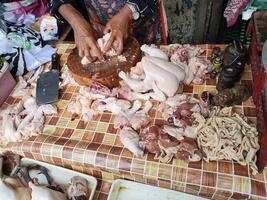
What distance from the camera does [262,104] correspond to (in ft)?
4.59

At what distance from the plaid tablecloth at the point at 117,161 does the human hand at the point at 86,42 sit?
310 millimetres

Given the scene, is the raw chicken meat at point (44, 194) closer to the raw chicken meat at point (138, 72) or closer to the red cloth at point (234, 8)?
the raw chicken meat at point (138, 72)

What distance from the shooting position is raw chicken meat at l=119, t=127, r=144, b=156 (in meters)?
1.54

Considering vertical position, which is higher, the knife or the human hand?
the human hand

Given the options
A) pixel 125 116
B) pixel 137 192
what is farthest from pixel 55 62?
→ pixel 137 192

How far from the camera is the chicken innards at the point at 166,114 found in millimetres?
1444

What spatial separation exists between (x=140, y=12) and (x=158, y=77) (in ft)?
2.23

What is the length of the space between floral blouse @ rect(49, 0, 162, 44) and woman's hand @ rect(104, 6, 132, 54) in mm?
111

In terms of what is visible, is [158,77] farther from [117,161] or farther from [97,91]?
[117,161]

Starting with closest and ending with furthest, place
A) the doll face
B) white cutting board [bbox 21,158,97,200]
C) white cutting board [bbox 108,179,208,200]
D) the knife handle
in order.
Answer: white cutting board [bbox 108,179,208,200] < white cutting board [bbox 21,158,97,200] < the knife handle < the doll face

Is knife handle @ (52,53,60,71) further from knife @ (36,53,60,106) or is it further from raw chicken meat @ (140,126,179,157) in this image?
raw chicken meat @ (140,126,179,157)

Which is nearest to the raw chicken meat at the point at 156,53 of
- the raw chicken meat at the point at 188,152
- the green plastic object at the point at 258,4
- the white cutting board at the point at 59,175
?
the raw chicken meat at the point at 188,152

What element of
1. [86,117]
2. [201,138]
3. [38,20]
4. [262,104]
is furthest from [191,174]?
[38,20]

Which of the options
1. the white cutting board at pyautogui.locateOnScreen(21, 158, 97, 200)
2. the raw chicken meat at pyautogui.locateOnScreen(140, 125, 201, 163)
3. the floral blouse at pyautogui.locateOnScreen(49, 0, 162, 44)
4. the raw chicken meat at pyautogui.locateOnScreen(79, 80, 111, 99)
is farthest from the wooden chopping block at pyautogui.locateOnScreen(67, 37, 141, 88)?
the white cutting board at pyautogui.locateOnScreen(21, 158, 97, 200)
